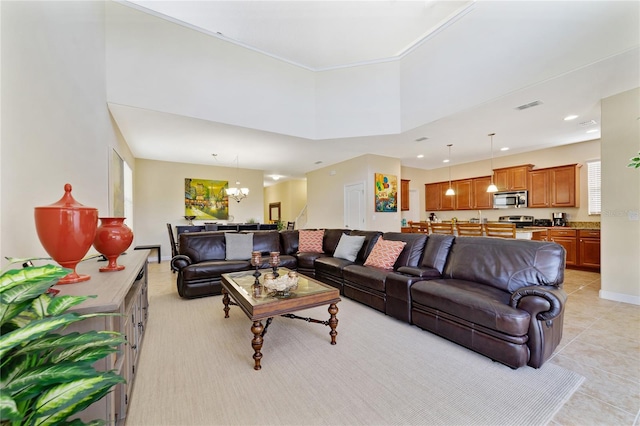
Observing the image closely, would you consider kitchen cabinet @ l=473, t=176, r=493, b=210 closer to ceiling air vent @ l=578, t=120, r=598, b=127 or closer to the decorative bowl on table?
ceiling air vent @ l=578, t=120, r=598, b=127

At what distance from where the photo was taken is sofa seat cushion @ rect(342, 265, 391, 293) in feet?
10.00

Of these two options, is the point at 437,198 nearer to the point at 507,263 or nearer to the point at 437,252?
the point at 437,252

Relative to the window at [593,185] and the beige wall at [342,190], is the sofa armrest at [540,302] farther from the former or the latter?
the window at [593,185]

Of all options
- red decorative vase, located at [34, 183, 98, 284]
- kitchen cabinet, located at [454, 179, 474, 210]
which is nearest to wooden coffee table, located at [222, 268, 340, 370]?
red decorative vase, located at [34, 183, 98, 284]

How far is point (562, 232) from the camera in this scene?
5.50 m

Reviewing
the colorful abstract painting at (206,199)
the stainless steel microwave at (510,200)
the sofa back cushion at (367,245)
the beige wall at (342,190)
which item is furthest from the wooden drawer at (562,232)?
the colorful abstract painting at (206,199)

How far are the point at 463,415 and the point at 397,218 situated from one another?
5617 millimetres

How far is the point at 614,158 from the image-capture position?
11.6ft

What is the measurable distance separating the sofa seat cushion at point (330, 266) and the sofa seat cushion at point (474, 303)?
1265mm

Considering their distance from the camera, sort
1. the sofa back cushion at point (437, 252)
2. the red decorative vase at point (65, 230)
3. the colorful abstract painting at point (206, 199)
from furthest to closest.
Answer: the colorful abstract painting at point (206, 199) < the sofa back cushion at point (437, 252) < the red decorative vase at point (65, 230)

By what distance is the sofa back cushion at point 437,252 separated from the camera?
3045 mm

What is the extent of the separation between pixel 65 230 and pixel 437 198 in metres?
8.74

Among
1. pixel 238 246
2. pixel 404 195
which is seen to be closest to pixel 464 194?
pixel 404 195

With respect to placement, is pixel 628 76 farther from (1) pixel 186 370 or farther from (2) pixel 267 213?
(2) pixel 267 213
